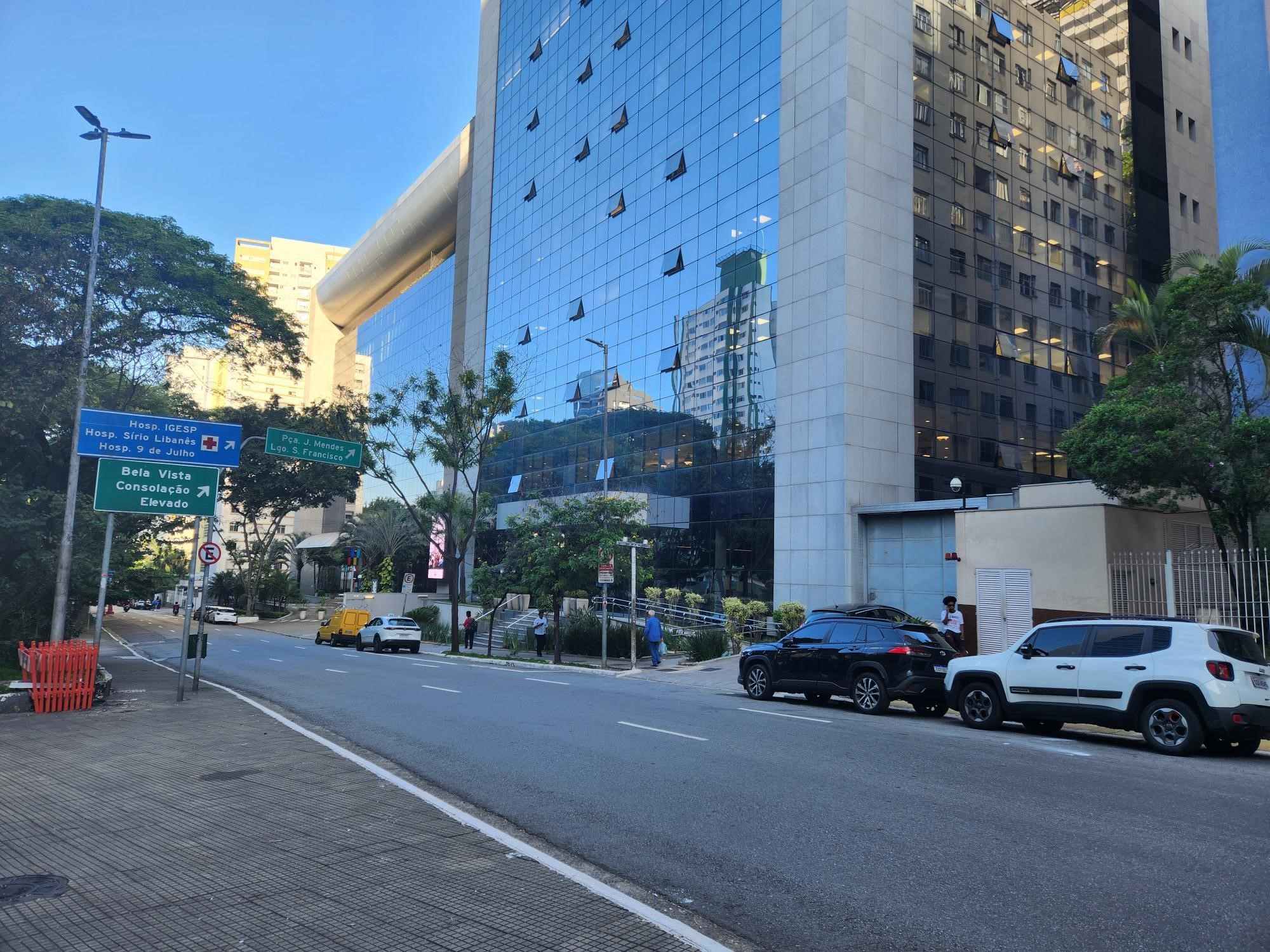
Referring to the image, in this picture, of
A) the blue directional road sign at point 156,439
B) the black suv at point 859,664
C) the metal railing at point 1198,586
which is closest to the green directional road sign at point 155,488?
the blue directional road sign at point 156,439

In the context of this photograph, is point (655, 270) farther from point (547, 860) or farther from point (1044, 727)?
point (547, 860)

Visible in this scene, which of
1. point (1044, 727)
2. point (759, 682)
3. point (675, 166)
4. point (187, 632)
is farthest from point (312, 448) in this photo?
point (675, 166)

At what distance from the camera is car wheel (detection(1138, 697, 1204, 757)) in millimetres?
10250

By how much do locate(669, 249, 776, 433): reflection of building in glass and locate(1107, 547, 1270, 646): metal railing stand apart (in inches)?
597

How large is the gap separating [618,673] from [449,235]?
5979 cm

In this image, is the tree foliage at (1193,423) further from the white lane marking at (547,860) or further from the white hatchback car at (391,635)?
the white hatchback car at (391,635)

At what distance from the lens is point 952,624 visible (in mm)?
17953

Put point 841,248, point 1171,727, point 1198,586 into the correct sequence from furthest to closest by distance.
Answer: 1. point 841,248
2. point 1198,586
3. point 1171,727

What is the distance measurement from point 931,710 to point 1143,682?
4.52 m

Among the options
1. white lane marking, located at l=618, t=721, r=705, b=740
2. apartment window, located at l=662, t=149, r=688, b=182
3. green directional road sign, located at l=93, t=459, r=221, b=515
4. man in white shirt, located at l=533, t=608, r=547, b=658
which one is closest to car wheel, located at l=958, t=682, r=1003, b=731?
white lane marking, located at l=618, t=721, r=705, b=740

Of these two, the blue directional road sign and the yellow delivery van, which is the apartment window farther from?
the blue directional road sign

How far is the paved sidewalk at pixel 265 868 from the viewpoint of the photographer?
182 inches

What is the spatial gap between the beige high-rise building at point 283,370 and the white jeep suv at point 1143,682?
80.9ft

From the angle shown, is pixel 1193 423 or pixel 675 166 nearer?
pixel 1193 423
